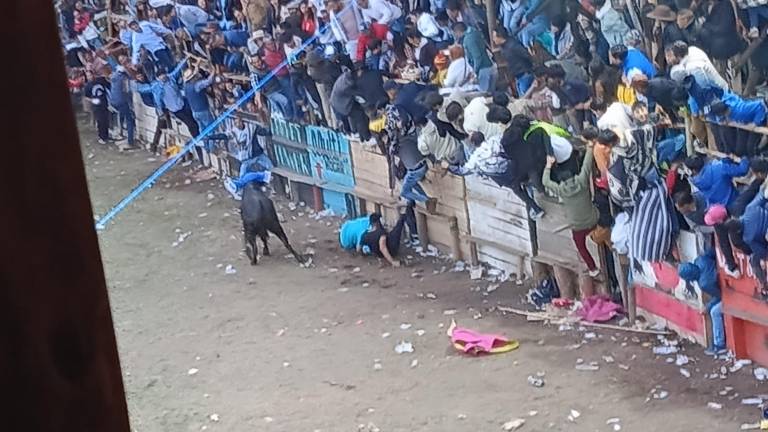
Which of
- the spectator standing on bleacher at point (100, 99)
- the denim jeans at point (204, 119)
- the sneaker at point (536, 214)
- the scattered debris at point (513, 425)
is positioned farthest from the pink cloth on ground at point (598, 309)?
the spectator standing on bleacher at point (100, 99)

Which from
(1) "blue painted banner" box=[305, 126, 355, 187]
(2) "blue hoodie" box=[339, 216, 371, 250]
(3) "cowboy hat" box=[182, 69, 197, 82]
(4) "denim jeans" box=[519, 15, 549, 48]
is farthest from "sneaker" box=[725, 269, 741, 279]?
(3) "cowboy hat" box=[182, 69, 197, 82]

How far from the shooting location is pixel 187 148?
1528cm

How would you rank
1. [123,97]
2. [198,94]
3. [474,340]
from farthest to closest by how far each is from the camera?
[123,97], [198,94], [474,340]

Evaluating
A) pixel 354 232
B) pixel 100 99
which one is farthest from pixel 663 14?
pixel 100 99

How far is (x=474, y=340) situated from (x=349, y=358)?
93cm

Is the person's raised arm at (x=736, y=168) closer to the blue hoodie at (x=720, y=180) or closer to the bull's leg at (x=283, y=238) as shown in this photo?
the blue hoodie at (x=720, y=180)

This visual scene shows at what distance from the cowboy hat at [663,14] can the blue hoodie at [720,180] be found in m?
1.07

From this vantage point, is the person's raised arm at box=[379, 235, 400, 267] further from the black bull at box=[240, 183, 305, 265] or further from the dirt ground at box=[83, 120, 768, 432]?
the black bull at box=[240, 183, 305, 265]

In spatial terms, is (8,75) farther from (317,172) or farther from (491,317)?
(317,172)

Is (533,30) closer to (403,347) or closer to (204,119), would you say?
(403,347)

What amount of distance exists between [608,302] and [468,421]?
1.97m

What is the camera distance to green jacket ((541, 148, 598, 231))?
322 inches

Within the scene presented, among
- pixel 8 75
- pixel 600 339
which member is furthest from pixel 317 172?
pixel 8 75

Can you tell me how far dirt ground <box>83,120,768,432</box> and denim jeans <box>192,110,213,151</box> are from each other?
348 centimetres
